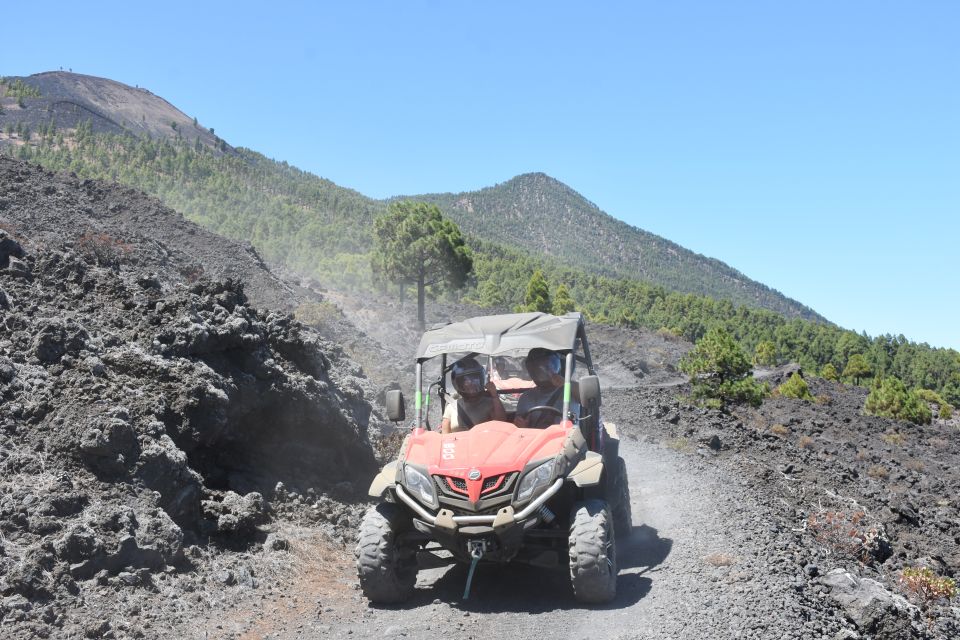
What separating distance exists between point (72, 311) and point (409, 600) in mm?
5746

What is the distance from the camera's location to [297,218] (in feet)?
292

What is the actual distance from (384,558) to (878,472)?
1593cm

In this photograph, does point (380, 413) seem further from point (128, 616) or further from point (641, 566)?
point (128, 616)

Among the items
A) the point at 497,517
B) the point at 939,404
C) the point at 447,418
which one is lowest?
the point at 939,404

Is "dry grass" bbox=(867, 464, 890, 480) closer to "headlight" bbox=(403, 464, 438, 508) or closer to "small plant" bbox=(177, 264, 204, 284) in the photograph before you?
"headlight" bbox=(403, 464, 438, 508)

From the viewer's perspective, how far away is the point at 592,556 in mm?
6570

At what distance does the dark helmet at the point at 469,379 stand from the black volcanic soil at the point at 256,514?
1971mm

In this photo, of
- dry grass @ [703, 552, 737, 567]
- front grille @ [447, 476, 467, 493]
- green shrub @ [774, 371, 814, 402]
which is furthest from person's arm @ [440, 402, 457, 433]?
green shrub @ [774, 371, 814, 402]

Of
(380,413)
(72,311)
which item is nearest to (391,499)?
(72,311)

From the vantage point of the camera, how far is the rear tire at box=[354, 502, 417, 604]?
7.04 m

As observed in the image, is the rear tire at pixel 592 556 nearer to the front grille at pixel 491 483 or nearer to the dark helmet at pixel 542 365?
the front grille at pixel 491 483

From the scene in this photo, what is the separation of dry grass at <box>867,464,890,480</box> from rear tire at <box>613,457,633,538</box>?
11547 millimetres

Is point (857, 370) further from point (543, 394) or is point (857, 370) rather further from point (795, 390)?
point (543, 394)

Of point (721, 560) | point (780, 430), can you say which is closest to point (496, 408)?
point (721, 560)
